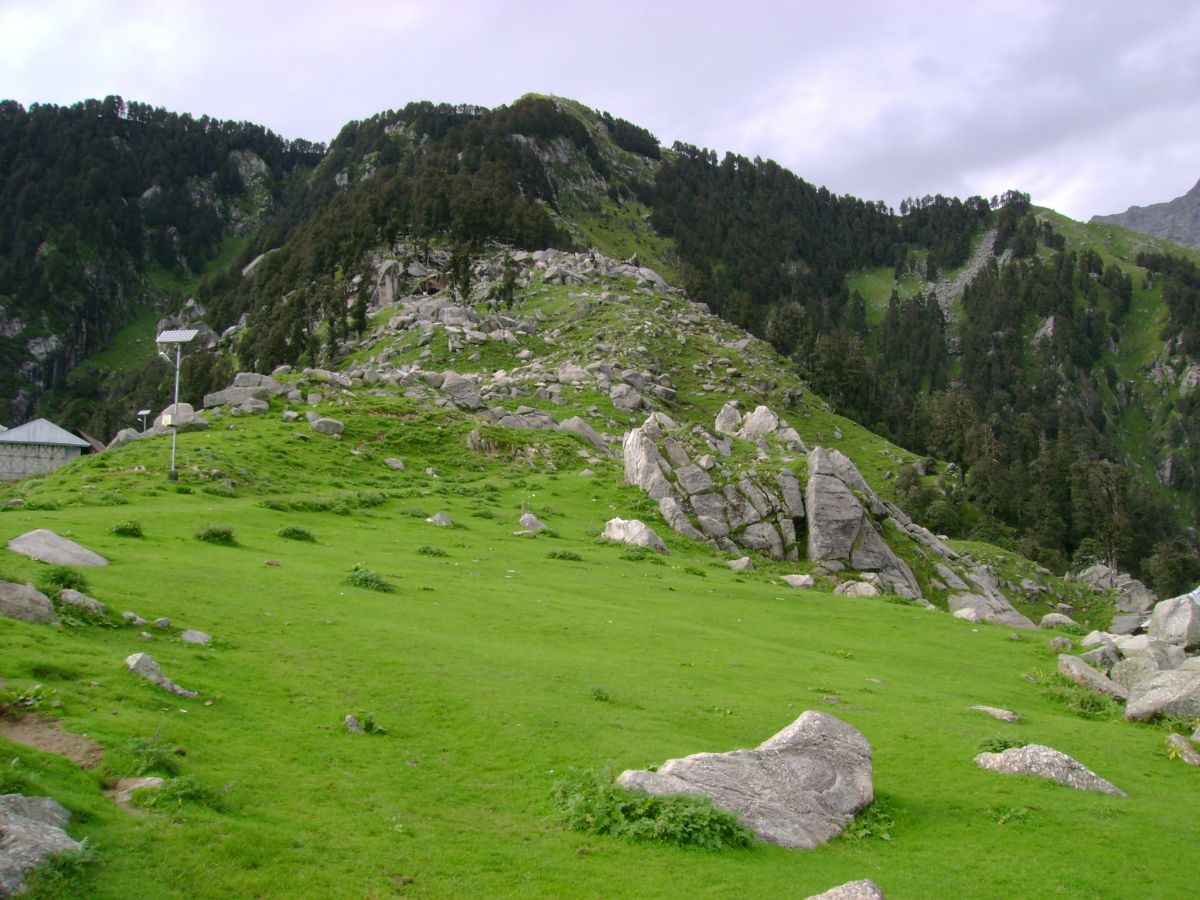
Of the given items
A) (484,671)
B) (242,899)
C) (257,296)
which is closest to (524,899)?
(242,899)

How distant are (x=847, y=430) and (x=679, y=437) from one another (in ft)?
162

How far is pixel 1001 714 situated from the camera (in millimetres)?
19016

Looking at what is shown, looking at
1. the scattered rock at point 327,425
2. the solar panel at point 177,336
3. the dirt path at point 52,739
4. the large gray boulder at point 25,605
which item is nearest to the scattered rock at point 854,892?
the dirt path at point 52,739

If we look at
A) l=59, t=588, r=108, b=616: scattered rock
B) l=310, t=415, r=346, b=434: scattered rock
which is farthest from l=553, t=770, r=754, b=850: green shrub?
l=310, t=415, r=346, b=434: scattered rock

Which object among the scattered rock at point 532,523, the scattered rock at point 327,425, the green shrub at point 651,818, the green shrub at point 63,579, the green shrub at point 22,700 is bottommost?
the green shrub at point 651,818

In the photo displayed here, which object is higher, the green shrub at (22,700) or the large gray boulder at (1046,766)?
the green shrub at (22,700)

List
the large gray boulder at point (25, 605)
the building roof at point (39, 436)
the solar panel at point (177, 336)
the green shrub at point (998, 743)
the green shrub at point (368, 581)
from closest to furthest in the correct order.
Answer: the large gray boulder at point (25, 605), the green shrub at point (998, 743), the green shrub at point (368, 581), the solar panel at point (177, 336), the building roof at point (39, 436)

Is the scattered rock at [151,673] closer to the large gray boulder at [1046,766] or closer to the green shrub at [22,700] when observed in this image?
the green shrub at [22,700]

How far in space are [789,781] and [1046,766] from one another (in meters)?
5.63

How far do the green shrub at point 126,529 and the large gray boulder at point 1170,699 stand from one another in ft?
90.4

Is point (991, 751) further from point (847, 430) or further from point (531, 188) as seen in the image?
point (531, 188)

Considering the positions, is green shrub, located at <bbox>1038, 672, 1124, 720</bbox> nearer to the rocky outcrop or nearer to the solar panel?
the rocky outcrop

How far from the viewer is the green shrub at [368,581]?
2347cm

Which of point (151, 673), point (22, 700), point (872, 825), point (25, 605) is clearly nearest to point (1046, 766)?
point (872, 825)
